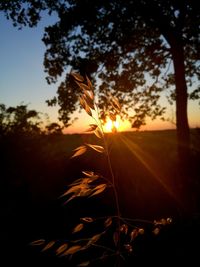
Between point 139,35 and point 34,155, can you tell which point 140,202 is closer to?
point 34,155

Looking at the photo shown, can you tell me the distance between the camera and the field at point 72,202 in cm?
914

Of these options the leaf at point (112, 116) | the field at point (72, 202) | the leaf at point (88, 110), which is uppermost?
the leaf at point (88, 110)

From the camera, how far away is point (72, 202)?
13.2m

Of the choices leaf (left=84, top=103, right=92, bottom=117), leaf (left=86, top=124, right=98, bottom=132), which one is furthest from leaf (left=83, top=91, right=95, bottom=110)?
leaf (left=86, top=124, right=98, bottom=132)

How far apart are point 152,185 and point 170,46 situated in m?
6.37

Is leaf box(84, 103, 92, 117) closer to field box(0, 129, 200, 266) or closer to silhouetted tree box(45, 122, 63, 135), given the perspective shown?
field box(0, 129, 200, 266)

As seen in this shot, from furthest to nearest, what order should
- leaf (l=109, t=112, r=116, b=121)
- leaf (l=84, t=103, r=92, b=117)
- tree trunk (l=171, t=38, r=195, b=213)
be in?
tree trunk (l=171, t=38, r=195, b=213) → leaf (l=109, t=112, r=116, b=121) → leaf (l=84, t=103, r=92, b=117)

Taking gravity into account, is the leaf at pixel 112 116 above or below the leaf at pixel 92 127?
above


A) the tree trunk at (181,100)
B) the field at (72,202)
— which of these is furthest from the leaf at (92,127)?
the tree trunk at (181,100)

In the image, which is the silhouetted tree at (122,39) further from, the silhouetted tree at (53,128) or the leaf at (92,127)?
the leaf at (92,127)

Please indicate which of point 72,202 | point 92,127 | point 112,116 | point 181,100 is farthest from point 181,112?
point 92,127

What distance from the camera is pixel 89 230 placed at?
426 inches

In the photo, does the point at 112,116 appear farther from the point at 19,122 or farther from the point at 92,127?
the point at 19,122

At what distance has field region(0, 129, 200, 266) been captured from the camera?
30.0 ft
